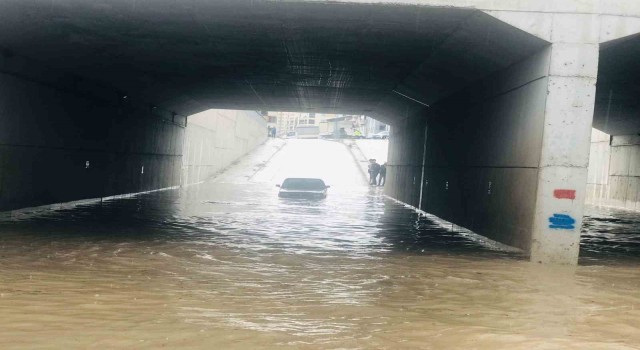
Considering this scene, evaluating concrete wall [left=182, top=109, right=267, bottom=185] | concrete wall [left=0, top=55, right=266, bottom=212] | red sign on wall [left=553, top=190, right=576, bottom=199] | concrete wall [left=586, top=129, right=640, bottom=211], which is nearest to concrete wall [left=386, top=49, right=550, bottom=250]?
red sign on wall [left=553, top=190, right=576, bottom=199]

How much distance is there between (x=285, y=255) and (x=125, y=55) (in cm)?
834

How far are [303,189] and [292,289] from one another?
21064 mm

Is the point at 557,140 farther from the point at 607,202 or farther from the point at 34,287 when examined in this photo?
the point at 607,202

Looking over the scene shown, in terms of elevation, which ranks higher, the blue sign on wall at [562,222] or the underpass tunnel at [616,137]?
the underpass tunnel at [616,137]

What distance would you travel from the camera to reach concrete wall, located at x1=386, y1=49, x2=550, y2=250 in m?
13.2

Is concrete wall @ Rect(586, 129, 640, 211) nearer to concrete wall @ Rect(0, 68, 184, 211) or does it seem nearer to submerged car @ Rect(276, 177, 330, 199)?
submerged car @ Rect(276, 177, 330, 199)

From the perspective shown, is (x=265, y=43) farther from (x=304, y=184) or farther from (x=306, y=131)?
(x=306, y=131)

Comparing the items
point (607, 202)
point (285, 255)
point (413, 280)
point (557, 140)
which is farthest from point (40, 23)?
point (607, 202)

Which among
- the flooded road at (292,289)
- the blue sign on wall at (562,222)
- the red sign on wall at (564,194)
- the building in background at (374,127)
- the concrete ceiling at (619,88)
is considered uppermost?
the building in background at (374,127)

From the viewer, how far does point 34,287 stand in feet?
27.5

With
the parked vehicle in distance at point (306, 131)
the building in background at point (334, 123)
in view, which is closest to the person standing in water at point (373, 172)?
the building in background at point (334, 123)

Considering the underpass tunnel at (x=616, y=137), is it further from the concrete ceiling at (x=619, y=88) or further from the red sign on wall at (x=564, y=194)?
the red sign on wall at (x=564, y=194)

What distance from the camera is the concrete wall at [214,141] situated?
3919 cm

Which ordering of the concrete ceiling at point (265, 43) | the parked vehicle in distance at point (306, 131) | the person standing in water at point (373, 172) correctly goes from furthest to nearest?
the parked vehicle in distance at point (306, 131)
the person standing in water at point (373, 172)
the concrete ceiling at point (265, 43)
